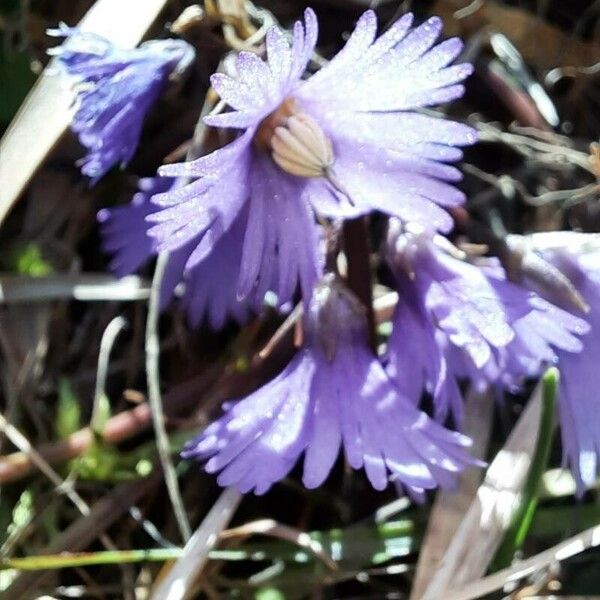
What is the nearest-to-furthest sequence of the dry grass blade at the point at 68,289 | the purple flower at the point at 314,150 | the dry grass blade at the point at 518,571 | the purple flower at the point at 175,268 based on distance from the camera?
the purple flower at the point at 314,150, the dry grass blade at the point at 518,571, the purple flower at the point at 175,268, the dry grass blade at the point at 68,289

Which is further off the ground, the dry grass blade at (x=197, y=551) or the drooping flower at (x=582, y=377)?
the drooping flower at (x=582, y=377)

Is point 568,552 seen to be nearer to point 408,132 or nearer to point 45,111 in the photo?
point 408,132

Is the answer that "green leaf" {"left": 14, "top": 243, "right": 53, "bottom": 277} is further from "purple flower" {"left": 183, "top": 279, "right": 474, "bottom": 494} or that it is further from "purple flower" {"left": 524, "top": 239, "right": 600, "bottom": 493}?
"purple flower" {"left": 524, "top": 239, "right": 600, "bottom": 493}

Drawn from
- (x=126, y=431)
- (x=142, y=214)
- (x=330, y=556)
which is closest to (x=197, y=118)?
(x=142, y=214)

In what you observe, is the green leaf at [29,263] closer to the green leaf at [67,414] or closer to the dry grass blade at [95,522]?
the green leaf at [67,414]

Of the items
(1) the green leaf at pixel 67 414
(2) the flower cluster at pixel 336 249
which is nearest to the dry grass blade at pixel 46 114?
(2) the flower cluster at pixel 336 249

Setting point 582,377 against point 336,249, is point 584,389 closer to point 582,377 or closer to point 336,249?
point 582,377
